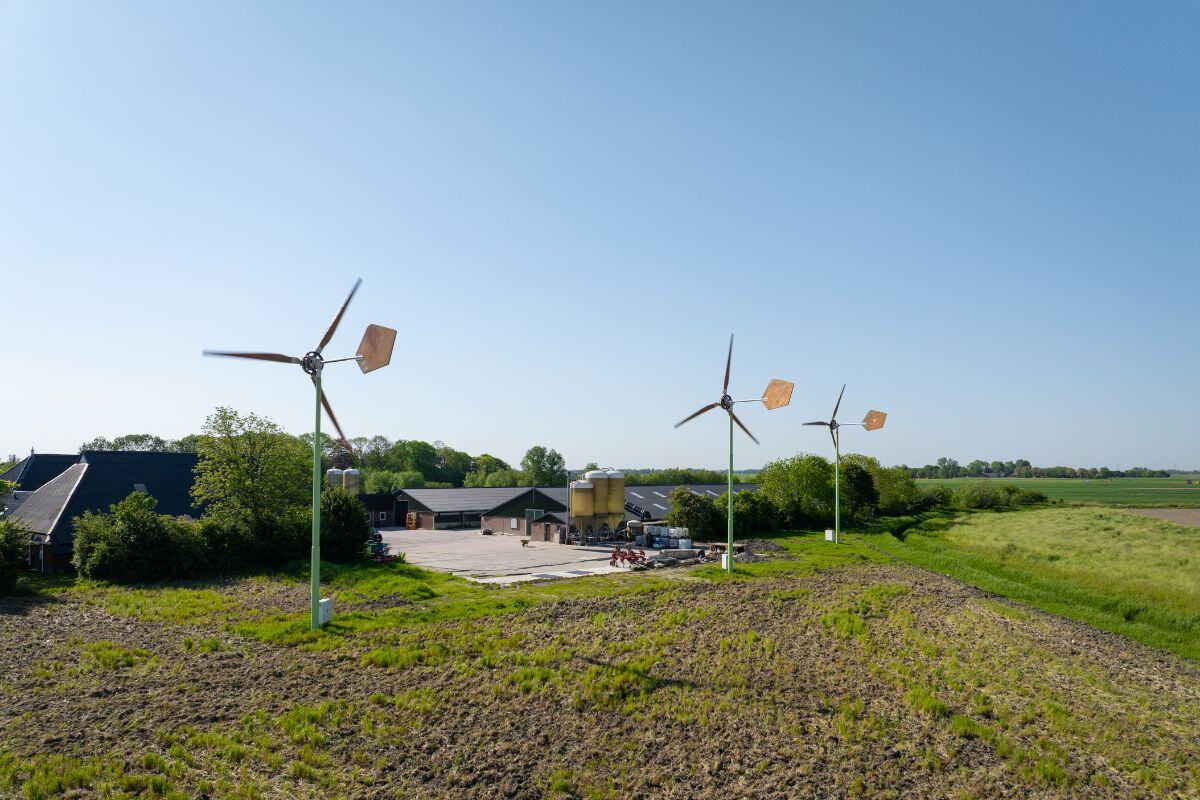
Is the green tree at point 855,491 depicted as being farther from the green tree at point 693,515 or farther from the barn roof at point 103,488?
the barn roof at point 103,488

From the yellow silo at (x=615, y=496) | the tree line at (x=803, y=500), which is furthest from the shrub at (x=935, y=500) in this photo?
the yellow silo at (x=615, y=496)

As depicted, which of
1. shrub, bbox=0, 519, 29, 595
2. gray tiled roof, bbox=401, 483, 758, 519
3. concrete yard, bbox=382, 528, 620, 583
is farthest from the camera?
gray tiled roof, bbox=401, 483, 758, 519

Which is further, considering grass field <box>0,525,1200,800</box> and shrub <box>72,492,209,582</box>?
shrub <box>72,492,209,582</box>

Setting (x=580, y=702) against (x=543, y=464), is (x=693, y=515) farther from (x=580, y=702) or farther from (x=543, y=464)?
(x=543, y=464)

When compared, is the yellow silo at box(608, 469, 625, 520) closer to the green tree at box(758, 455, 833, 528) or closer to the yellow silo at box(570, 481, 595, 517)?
the yellow silo at box(570, 481, 595, 517)

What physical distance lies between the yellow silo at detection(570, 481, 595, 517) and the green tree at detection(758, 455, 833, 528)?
115 ft

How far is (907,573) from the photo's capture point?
3844cm

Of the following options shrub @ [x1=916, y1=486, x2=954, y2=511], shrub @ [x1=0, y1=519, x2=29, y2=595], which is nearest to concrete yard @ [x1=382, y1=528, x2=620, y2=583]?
shrub @ [x1=0, y1=519, x2=29, y2=595]

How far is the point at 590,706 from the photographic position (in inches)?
651

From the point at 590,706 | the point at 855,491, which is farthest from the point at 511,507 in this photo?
the point at 590,706

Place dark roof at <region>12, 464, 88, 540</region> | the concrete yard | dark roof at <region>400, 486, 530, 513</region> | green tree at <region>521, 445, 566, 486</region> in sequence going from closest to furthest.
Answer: the concrete yard
dark roof at <region>12, 464, 88, 540</region>
dark roof at <region>400, 486, 530, 513</region>
green tree at <region>521, 445, 566, 486</region>

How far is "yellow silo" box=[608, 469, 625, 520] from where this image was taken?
37000 mm

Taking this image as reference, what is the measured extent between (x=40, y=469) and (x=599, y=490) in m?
57.4

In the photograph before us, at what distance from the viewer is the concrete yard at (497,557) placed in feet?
125
